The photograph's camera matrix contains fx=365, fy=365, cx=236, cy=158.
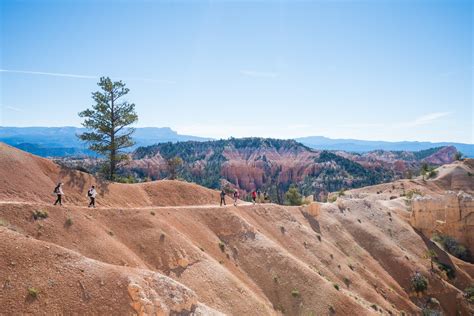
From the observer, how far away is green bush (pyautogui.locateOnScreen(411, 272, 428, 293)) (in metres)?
45.8

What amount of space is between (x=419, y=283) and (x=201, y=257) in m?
32.0

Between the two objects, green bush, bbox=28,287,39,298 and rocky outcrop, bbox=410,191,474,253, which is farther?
rocky outcrop, bbox=410,191,474,253

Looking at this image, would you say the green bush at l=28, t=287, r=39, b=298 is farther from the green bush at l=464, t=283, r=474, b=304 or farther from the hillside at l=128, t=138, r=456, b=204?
the hillside at l=128, t=138, r=456, b=204

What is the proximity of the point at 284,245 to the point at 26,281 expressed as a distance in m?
28.7

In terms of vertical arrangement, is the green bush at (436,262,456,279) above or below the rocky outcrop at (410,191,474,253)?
below

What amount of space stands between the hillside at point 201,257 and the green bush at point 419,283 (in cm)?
75

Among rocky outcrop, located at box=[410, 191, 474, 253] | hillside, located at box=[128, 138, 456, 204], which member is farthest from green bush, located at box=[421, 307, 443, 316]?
hillside, located at box=[128, 138, 456, 204]

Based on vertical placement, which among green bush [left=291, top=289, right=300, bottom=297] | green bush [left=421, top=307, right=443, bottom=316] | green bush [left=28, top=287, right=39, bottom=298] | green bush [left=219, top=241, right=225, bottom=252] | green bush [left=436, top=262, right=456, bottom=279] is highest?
green bush [left=28, top=287, right=39, bottom=298]

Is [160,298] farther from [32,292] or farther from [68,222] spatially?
[68,222]

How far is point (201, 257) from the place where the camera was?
29.0 meters

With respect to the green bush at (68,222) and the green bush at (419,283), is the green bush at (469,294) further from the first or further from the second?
the green bush at (68,222)

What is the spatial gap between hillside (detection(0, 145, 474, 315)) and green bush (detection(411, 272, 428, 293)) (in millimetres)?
752

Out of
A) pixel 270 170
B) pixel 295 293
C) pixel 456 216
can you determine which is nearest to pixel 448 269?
pixel 456 216

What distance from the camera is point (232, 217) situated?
125 feet
